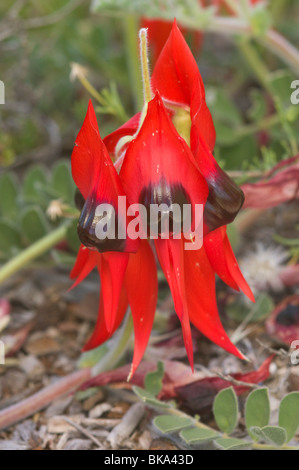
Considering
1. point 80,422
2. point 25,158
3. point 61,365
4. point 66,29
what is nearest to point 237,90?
point 66,29

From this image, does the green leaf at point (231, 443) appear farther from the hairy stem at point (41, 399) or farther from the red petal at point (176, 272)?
the hairy stem at point (41, 399)

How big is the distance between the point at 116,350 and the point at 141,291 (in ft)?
0.82

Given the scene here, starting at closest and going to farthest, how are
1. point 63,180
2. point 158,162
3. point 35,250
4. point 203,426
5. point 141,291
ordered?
point 158,162 → point 141,291 → point 203,426 → point 35,250 → point 63,180

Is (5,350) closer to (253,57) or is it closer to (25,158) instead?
(25,158)

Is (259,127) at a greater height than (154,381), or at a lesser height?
Result: greater

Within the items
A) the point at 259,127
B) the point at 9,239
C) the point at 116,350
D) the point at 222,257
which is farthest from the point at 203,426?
the point at 259,127

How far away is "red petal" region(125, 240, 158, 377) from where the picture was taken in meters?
1.03

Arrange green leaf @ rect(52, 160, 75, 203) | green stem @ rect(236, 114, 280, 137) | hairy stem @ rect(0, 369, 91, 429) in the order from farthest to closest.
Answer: green stem @ rect(236, 114, 280, 137) → green leaf @ rect(52, 160, 75, 203) → hairy stem @ rect(0, 369, 91, 429)

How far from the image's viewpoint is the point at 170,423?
1.13 meters

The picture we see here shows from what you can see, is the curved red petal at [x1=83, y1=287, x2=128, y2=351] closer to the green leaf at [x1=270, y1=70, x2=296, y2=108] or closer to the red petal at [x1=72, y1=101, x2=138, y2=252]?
the red petal at [x1=72, y1=101, x2=138, y2=252]

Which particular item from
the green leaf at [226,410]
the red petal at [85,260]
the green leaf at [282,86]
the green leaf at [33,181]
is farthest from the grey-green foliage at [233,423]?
the green leaf at [282,86]

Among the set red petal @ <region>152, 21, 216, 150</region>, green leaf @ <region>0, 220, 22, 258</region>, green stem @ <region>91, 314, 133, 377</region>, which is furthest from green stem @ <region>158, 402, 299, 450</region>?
green leaf @ <region>0, 220, 22, 258</region>

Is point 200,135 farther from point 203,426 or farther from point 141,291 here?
point 203,426
